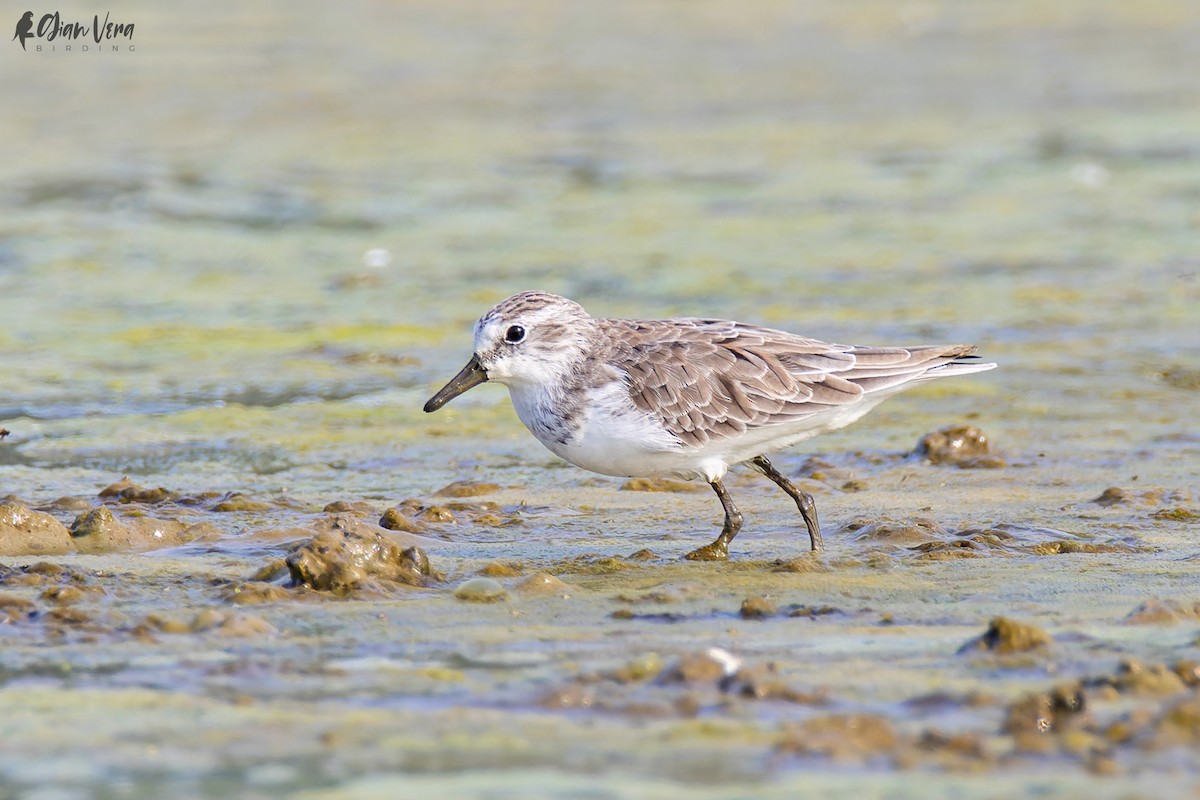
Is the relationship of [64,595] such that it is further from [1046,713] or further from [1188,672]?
→ [1188,672]

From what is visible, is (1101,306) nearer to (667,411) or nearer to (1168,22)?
(667,411)

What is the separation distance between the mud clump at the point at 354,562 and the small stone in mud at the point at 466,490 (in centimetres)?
167

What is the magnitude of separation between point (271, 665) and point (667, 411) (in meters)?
2.31

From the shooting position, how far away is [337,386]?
10.3 m

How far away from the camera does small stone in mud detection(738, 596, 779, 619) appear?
5.71 metres

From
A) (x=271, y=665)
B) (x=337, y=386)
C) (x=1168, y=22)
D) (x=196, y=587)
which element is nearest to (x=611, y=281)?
(x=337, y=386)

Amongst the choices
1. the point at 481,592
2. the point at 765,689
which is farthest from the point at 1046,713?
the point at 481,592

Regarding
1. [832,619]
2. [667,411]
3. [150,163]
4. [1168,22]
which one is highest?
[1168,22]

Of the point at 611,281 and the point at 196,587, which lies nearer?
the point at 196,587

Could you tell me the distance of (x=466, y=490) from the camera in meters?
8.02

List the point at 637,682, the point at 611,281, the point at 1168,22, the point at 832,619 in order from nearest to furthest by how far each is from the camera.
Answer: the point at 637,682, the point at 832,619, the point at 611,281, the point at 1168,22

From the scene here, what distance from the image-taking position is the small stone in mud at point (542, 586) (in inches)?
238

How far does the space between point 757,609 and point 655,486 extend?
2.60 m

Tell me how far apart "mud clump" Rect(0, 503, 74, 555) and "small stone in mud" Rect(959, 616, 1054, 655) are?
3.79 metres
